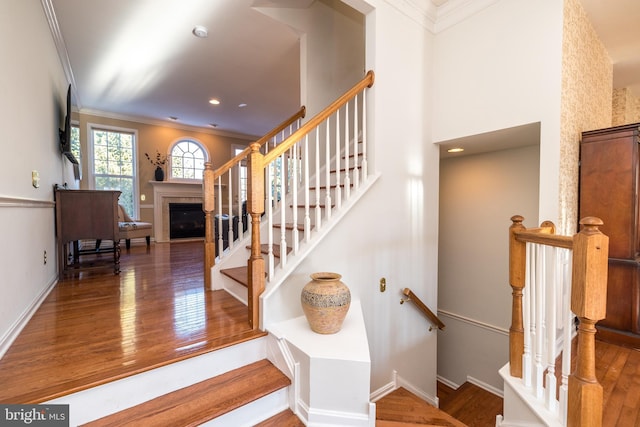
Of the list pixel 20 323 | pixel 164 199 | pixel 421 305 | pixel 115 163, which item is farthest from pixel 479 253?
pixel 115 163

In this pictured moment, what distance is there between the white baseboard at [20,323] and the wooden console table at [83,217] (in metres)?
0.57

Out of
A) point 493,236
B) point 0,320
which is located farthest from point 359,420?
point 493,236

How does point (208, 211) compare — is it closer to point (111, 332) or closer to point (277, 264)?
point (277, 264)

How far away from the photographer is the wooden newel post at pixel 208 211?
2.77m

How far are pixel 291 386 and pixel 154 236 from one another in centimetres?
592

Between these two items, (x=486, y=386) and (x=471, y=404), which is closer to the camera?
(x=471, y=404)

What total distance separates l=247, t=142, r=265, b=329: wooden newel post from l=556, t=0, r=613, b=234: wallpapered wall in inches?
96.0

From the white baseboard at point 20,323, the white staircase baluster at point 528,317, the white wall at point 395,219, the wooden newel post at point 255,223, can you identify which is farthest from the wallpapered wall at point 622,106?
the white baseboard at point 20,323

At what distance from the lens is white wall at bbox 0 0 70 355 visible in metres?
1.75

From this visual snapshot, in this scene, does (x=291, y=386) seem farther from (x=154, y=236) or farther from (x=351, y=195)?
(x=154, y=236)

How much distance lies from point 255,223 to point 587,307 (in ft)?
5.90

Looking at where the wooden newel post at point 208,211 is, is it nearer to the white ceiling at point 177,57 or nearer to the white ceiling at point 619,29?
the white ceiling at point 177,57

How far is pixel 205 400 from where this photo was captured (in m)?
1.50

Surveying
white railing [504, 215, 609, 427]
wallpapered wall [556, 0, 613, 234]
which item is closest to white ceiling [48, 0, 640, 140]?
wallpapered wall [556, 0, 613, 234]
